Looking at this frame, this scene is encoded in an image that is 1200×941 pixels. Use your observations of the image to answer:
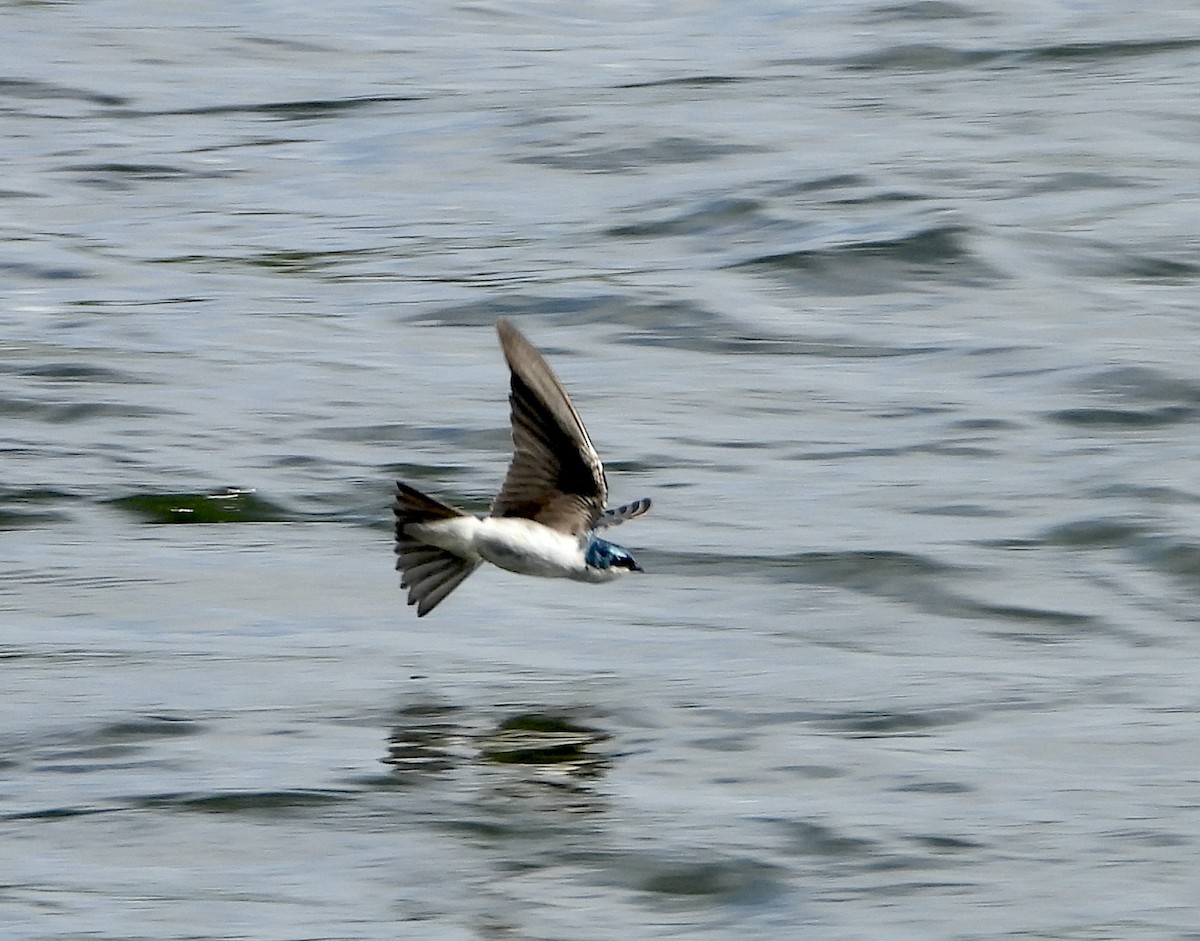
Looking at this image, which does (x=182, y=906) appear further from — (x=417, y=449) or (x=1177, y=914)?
(x=417, y=449)

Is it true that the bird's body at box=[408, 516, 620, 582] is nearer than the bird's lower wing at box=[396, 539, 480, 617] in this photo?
Yes

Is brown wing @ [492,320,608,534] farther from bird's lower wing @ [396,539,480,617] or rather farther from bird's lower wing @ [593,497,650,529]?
bird's lower wing @ [396,539,480,617]

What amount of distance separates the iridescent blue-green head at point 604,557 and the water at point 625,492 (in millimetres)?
479

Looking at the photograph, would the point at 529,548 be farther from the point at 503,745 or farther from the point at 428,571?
the point at 503,745

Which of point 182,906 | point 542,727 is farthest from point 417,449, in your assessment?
point 182,906

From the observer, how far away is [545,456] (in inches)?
249

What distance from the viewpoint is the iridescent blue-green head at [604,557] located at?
20.1 ft

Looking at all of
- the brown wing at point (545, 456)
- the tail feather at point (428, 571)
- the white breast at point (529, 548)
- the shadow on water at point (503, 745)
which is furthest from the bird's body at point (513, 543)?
the shadow on water at point (503, 745)

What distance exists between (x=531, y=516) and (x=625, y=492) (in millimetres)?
2302

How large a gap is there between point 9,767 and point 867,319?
534 centimetres

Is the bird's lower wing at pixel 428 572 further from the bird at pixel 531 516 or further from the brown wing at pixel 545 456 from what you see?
the brown wing at pixel 545 456

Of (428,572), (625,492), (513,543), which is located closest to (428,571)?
(428,572)

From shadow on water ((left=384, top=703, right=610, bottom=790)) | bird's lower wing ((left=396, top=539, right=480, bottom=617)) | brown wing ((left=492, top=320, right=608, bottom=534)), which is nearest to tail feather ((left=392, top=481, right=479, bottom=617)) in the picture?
bird's lower wing ((left=396, top=539, right=480, bottom=617))

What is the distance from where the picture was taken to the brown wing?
6.23 m
